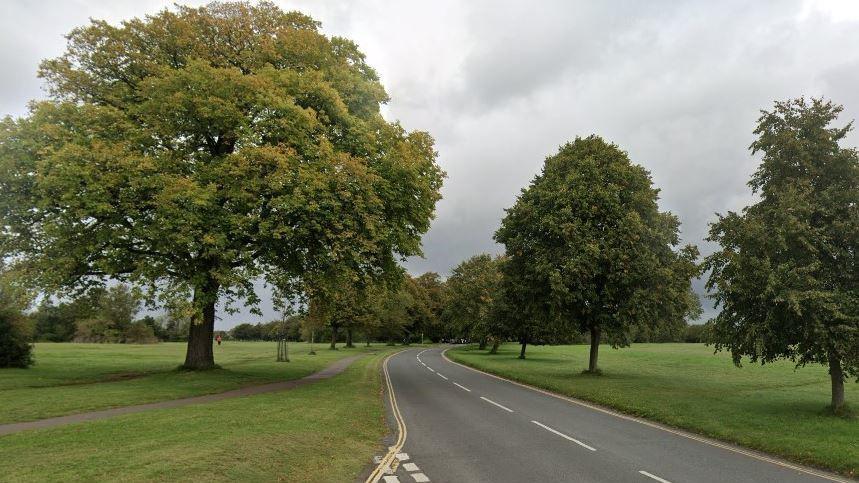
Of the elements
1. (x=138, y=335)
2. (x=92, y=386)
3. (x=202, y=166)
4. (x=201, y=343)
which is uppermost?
(x=202, y=166)

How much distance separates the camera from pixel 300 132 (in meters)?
20.0

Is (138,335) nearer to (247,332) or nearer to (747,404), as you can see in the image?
(247,332)

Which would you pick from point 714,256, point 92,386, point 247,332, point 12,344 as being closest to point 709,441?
point 714,256

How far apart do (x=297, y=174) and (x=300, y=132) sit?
213 cm

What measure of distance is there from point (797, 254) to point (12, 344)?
38.7 meters

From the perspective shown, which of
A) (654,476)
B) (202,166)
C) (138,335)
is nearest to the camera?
(654,476)

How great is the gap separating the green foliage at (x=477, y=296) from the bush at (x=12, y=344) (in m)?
36.7

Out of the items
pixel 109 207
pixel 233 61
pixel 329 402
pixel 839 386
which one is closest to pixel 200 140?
pixel 233 61

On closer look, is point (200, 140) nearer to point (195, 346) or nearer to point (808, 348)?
point (195, 346)

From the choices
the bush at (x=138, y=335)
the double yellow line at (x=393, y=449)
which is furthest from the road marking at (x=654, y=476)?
the bush at (x=138, y=335)

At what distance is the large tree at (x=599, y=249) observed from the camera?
25.9 meters

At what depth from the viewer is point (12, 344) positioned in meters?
27.8

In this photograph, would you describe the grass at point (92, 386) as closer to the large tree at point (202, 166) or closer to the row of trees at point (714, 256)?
the large tree at point (202, 166)

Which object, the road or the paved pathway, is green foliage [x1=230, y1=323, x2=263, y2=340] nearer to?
the paved pathway
